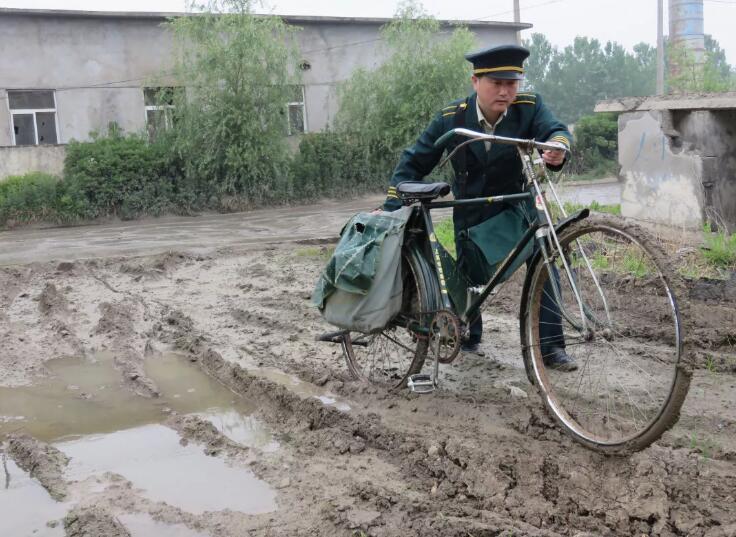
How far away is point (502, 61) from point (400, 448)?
208cm

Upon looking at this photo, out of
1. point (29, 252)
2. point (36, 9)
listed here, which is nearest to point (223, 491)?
point (29, 252)

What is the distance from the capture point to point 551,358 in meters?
4.17

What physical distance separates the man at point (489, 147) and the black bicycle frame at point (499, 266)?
25 centimetres

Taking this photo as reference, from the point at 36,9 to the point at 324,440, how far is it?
19.8 meters

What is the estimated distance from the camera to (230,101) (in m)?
20.1

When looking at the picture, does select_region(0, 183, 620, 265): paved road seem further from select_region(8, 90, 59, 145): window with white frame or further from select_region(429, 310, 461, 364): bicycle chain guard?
select_region(429, 310, 461, 364): bicycle chain guard

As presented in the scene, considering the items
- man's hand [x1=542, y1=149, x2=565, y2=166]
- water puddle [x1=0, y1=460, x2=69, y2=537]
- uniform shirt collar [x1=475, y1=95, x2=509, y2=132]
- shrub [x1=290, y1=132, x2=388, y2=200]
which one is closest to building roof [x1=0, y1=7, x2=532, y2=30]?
shrub [x1=290, y1=132, x2=388, y2=200]

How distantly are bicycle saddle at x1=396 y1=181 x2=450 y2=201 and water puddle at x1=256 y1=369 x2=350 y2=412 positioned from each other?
123 centimetres

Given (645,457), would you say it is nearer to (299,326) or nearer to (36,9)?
(299,326)

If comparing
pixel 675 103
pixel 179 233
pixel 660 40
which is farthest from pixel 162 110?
pixel 660 40

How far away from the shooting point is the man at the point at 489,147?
423 centimetres

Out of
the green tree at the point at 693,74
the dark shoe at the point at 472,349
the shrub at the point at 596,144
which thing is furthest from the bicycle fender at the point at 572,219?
the shrub at the point at 596,144

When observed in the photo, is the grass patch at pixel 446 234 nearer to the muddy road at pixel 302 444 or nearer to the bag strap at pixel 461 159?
the muddy road at pixel 302 444

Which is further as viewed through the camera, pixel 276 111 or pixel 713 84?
pixel 276 111
